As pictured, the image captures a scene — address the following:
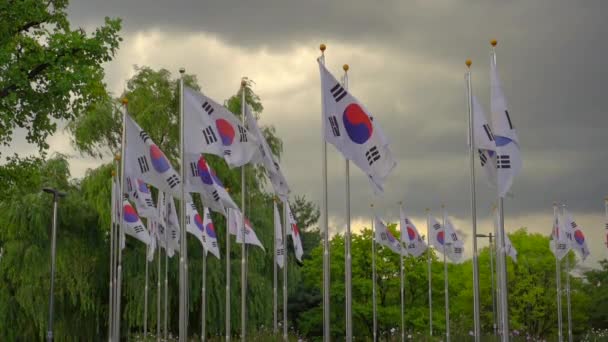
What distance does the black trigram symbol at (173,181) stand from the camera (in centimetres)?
2404

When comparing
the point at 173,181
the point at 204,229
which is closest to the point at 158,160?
the point at 173,181

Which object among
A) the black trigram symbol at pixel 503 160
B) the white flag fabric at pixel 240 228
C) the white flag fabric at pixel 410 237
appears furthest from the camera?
the white flag fabric at pixel 410 237

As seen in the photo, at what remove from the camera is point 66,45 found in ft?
90.2

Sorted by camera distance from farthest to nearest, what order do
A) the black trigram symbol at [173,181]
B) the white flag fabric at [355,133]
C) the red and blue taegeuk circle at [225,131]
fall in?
the black trigram symbol at [173,181]
the red and blue taegeuk circle at [225,131]
the white flag fabric at [355,133]

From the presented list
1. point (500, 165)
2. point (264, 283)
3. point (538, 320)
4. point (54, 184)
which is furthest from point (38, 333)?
point (538, 320)

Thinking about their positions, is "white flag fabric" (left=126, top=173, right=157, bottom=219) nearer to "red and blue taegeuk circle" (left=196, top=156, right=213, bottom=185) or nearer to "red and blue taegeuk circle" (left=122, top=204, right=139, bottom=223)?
"red and blue taegeuk circle" (left=122, top=204, right=139, bottom=223)

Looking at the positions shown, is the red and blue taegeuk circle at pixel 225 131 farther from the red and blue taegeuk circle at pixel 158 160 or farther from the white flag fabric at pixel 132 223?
the white flag fabric at pixel 132 223

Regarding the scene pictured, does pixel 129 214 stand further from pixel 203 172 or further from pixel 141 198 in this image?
pixel 203 172

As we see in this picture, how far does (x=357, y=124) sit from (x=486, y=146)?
10.8 ft

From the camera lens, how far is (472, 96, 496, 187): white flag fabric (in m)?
21.2

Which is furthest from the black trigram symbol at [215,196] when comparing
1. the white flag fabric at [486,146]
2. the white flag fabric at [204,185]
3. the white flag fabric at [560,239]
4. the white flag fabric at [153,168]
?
the white flag fabric at [560,239]

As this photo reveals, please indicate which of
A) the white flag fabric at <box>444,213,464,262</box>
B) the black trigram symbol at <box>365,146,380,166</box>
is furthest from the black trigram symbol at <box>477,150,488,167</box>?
the white flag fabric at <box>444,213,464,262</box>

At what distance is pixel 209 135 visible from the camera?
22875 millimetres

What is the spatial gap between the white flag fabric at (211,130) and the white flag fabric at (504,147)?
5.73 metres
